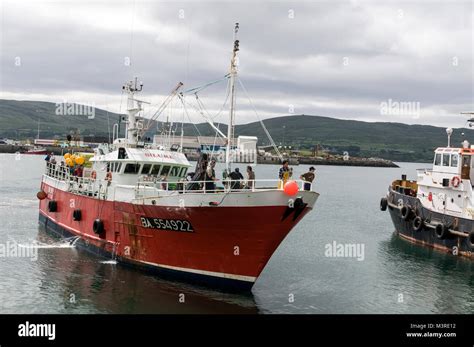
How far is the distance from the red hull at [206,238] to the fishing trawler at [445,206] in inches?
661

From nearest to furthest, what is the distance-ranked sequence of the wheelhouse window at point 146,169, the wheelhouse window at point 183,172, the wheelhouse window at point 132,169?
the wheelhouse window at point 132,169 → the wheelhouse window at point 146,169 → the wheelhouse window at point 183,172

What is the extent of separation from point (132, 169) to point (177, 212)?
21.7 ft

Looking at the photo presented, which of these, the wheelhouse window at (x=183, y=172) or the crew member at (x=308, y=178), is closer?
the crew member at (x=308, y=178)

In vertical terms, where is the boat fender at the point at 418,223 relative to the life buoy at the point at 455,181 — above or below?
below

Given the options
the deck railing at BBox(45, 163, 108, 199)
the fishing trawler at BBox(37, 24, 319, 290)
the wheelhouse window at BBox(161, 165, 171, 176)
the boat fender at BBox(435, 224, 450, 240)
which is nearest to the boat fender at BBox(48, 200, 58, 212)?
the deck railing at BBox(45, 163, 108, 199)

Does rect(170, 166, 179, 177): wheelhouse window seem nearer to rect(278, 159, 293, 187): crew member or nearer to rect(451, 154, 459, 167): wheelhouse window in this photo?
rect(278, 159, 293, 187): crew member

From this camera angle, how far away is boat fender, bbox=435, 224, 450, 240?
34.5 m

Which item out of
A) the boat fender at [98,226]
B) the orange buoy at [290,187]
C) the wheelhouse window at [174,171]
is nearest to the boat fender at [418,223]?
the wheelhouse window at [174,171]

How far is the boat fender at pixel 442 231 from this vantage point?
3447 centimetres

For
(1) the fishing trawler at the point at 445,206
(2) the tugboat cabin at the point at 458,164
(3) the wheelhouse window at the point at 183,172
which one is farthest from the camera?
(2) the tugboat cabin at the point at 458,164

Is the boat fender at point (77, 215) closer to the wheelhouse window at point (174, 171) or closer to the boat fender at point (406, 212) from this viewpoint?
the wheelhouse window at point (174, 171)

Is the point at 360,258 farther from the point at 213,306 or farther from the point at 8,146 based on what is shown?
the point at 8,146

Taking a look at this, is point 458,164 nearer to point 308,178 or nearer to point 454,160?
point 454,160
